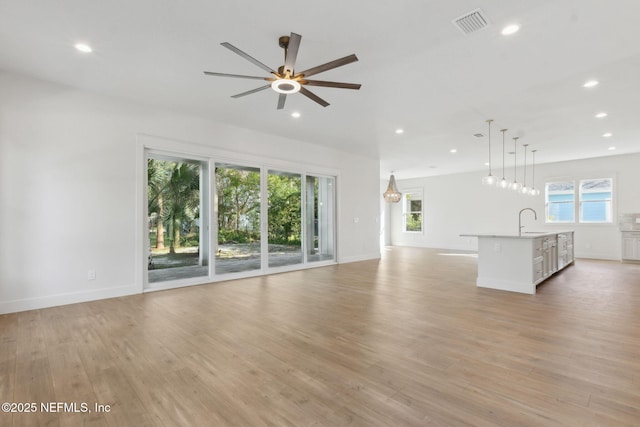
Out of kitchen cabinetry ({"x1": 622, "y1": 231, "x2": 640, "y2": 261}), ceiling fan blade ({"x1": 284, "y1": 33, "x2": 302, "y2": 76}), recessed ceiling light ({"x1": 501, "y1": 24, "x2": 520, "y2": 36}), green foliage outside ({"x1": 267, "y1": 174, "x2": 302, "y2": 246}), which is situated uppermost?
recessed ceiling light ({"x1": 501, "y1": 24, "x2": 520, "y2": 36})

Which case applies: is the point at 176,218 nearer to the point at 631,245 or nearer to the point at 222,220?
the point at 222,220

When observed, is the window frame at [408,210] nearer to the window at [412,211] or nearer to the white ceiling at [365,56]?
the window at [412,211]

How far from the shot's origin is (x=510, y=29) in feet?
9.18

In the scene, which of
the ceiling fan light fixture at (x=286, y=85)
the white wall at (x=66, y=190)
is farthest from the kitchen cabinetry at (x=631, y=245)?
the white wall at (x=66, y=190)

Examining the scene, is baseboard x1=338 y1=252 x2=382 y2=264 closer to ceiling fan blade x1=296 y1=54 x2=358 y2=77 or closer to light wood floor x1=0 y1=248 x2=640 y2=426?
light wood floor x1=0 y1=248 x2=640 y2=426

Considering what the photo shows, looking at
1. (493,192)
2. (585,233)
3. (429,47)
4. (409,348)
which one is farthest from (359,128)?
(585,233)

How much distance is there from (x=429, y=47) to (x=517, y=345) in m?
2.97

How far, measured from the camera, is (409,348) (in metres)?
2.60

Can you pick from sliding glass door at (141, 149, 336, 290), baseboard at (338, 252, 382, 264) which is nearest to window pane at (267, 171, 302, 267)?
sliding glass door at (141, 149, 336, 290)

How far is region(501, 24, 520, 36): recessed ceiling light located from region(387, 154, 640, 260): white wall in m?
5.34

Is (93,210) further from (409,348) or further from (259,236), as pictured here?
(409,348)

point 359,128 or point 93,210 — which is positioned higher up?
point 359,128

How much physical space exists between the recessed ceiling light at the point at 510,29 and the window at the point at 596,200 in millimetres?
8345

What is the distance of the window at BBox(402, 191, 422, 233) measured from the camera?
12438 millimetres
